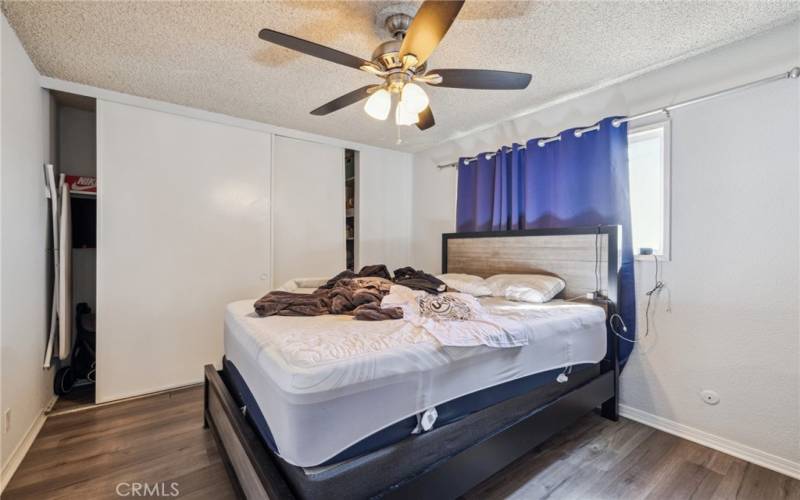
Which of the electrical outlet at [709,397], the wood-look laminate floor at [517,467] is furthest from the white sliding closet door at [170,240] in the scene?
the electrical outlet at [709,397]

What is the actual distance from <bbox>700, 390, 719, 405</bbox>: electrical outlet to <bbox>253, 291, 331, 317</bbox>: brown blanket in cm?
235

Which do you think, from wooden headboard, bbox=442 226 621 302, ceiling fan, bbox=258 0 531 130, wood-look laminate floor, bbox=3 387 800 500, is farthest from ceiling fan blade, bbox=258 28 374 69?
wood-look laminate floor, bbox=3 387 800 500

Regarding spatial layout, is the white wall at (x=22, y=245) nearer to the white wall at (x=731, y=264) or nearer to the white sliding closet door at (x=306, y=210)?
the white sliding closet door at (x=306, y=210)

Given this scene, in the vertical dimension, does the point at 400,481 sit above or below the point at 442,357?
below

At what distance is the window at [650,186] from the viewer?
7.45ft

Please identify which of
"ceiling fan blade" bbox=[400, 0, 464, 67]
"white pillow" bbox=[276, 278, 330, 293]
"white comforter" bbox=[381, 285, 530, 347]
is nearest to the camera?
"ceiling fan blade" bbox=[400, 0, 464, 67]

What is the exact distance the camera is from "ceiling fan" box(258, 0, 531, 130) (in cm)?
147

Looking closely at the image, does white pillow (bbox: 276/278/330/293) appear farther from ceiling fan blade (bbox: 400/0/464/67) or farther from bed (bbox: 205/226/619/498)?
ceiling fan blade (bbox: 400/0/464/67)

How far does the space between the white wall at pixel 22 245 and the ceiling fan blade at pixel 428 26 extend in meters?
2.11

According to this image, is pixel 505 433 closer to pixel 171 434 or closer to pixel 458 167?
pixel 171 434

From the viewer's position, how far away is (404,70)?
1.71 m

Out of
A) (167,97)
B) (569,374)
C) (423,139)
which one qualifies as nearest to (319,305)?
(569,374)

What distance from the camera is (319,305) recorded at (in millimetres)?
1901

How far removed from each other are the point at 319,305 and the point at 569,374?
1.52 m
